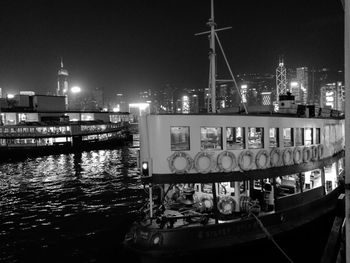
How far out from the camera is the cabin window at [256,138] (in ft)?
46.6

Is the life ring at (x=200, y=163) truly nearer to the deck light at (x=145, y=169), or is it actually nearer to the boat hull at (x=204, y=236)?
the deck light at (x=145, y=169)

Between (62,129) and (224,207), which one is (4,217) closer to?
(224,207)

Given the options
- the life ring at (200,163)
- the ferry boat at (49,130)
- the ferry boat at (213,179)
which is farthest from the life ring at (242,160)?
the ferry boat at (49,130)

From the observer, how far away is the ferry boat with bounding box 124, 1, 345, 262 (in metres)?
12.2

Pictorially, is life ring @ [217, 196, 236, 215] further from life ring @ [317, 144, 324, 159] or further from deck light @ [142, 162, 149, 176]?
life ring @ [317, 144, 324, 159]

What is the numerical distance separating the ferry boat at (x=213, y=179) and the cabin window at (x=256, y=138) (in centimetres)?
7

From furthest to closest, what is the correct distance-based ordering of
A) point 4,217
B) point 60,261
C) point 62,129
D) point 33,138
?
1. point 62,129
2. point 33,138
3. point 4,217
4. point 60,261

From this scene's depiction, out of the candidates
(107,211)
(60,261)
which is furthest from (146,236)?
(107,211)

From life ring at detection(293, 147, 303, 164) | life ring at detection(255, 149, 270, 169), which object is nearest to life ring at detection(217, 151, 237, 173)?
life ring at detection(255, 149, 270, 169)

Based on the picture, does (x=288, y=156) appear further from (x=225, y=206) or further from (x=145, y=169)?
(x=145, y=169)

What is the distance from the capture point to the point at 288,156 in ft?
49.9

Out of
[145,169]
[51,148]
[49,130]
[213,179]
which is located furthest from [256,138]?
[49,130]

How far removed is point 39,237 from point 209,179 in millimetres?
11950

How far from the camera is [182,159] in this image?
12.5m
